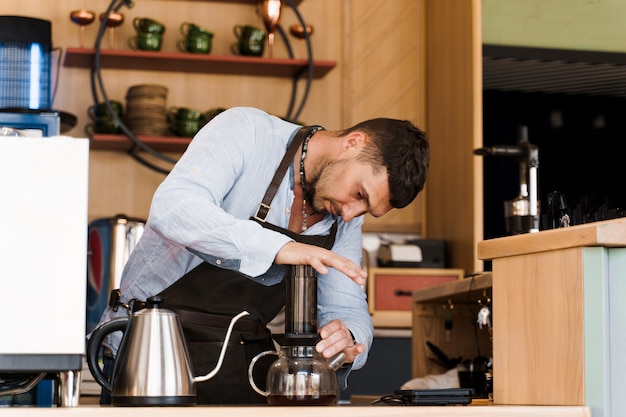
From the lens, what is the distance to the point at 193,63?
163 inches

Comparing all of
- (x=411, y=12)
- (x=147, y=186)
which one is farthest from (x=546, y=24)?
(x=147, y=186)

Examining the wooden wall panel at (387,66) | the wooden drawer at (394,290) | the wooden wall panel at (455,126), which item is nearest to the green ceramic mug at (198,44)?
the wooden wall panel at (387,66)

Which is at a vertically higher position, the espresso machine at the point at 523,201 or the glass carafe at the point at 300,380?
the espresso machine at the point at 523,201

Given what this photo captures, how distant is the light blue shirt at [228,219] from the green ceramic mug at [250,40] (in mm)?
2190

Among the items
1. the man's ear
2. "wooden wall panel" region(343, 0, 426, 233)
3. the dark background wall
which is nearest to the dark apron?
the man's ear

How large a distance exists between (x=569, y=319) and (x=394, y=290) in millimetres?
2493

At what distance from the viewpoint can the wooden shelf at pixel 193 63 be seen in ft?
13.1

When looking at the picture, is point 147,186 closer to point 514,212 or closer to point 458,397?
point 514,212

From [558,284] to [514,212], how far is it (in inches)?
41.0

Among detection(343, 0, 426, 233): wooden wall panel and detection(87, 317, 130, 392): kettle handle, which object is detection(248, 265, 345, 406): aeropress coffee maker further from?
detection(343, 0, 426, 233): wooden wall panel

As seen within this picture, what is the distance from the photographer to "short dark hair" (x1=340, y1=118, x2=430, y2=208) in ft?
5.80

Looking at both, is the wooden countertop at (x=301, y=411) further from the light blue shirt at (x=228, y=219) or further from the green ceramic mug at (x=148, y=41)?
the green ceramic mug at (x=148, y=41)

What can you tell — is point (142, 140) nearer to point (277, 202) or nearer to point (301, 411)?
point (277, 202)

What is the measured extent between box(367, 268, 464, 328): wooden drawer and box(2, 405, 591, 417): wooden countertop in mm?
2485
